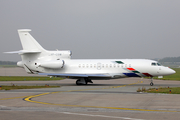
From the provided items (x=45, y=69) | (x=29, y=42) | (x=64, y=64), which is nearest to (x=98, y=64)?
(x=64, y=64)

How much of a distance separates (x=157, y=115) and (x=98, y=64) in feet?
75.7

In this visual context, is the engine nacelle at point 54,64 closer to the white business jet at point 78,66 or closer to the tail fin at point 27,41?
the white business jet at point 78,66

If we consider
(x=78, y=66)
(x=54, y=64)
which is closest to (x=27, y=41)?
(x=54, y=64)

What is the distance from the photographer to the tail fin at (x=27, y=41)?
34.8 metres

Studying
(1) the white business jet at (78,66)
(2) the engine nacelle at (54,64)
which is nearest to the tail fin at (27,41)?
(1) the white business jet at (78,66)

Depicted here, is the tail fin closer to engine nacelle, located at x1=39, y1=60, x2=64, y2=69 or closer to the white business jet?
the white business jet

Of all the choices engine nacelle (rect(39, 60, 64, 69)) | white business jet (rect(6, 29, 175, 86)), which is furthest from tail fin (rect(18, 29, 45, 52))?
engine nacelle (rect(39, 60, 64, 69))

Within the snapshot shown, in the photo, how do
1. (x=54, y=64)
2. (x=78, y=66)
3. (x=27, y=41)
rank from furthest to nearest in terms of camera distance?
1. (x=27, y=41)
2. (x=78, y=66)
3. (x=54, y=64)

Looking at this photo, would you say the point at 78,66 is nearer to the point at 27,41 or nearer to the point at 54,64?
the point at 54,64

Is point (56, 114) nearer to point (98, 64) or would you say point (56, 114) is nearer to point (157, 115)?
point (157, 115)

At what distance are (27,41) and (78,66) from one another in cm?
837

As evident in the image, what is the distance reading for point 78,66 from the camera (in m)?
34.2

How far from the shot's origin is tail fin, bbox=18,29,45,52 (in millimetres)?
34844

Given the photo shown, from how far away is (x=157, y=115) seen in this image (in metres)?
10.8
